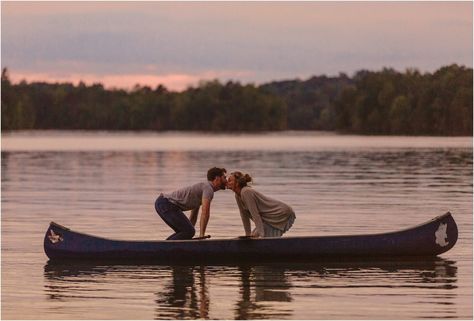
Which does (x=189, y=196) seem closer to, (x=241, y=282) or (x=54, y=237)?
(x=54, y=237)

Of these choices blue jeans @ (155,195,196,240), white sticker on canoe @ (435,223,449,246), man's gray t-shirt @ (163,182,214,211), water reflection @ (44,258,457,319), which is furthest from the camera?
white sticker on canoe @ (435,223,449,246)

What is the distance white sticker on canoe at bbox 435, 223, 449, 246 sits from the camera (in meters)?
22.3

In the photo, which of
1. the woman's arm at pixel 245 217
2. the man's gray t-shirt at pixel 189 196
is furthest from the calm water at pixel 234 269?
the man's gray t-shirt at pixel 189 196

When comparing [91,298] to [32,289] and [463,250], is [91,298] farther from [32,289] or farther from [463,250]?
[463,250]

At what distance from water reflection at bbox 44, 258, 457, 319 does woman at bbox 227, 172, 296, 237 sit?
75 centimetres

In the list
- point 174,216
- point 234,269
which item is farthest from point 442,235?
point 174,216

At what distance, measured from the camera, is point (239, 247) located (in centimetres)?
2156

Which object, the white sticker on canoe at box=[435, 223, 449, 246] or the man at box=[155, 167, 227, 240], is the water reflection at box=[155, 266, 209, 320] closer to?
the man at box=[155, 167, 227, 240]

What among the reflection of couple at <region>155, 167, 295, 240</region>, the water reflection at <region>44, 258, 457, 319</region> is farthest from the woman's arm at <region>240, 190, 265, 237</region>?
the water reflection at <region>44, 258, 457, 319</region>

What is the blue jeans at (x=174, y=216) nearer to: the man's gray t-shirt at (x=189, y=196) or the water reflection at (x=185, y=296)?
the man's gray t-shirt at (x=189, y=196)

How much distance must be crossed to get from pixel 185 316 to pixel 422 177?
3914cm

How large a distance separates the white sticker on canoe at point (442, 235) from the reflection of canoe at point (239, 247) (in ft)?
0.18

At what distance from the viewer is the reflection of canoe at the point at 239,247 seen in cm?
2155

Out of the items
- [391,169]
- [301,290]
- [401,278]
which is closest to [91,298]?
[301,290]
